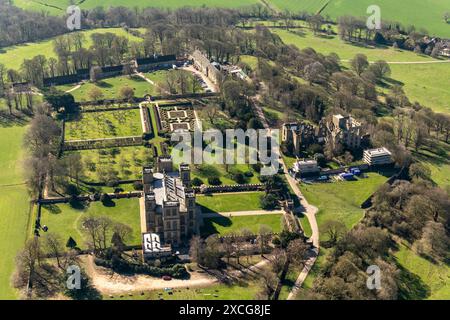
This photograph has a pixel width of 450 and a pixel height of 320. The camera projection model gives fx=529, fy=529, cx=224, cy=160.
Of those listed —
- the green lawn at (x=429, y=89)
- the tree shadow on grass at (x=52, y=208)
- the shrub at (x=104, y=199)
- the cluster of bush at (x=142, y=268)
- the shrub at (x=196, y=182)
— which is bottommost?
the cluster of bush at (x=142, y=268)

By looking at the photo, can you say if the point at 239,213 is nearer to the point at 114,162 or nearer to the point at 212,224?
the point at 212,224

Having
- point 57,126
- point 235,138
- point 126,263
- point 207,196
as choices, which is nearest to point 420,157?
point 235,138

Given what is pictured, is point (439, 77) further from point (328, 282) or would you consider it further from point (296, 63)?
point (328, 282)

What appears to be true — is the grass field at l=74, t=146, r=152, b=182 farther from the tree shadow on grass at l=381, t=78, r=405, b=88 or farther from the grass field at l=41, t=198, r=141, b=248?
the tree shadow on grass at l=381, t=78, r=405, b=88

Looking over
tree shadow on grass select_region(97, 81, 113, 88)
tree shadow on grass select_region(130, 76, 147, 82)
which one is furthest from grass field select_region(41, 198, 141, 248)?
tree shadow on grass select_region(130, 76, 147, 82)

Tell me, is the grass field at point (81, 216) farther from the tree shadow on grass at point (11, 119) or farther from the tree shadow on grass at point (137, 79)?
the tree shadow on grass at point (137, 79)

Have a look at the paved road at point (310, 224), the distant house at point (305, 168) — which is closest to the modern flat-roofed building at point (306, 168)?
the distant house at point (305, 168)
